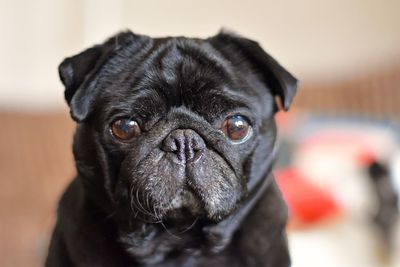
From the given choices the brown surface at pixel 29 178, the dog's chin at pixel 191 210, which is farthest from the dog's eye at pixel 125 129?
the brown surface at pixel 29 178

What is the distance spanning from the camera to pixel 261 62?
134 cm

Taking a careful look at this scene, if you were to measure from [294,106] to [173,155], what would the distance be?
8.13 ft

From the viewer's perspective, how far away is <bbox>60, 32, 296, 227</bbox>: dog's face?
1.20 m

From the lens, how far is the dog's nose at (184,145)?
3.93 feet

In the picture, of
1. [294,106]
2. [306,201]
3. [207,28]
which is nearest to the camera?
[306,201]

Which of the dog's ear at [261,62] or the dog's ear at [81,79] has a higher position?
the dog's ear at [261,62]

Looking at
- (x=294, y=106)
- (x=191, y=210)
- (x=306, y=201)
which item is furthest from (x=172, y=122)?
(x=294, y=106)

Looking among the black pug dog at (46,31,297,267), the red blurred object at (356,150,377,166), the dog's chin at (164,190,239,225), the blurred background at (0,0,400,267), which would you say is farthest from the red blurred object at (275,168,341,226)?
the dog's chin at (164,190,239,225)

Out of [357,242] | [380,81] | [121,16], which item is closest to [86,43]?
[121,16]

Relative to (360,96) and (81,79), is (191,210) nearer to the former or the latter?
(81,79)

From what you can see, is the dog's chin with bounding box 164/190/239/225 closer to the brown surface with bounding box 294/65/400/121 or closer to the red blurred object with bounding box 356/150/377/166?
the red blurred object with bounding box 356/150/377/166

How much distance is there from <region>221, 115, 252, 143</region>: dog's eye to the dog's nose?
0.25ft

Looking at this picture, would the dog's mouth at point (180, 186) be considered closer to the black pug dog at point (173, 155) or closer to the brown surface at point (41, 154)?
the black pug dog at point (173, 155)

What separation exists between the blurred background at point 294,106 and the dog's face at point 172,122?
1.23 meters
